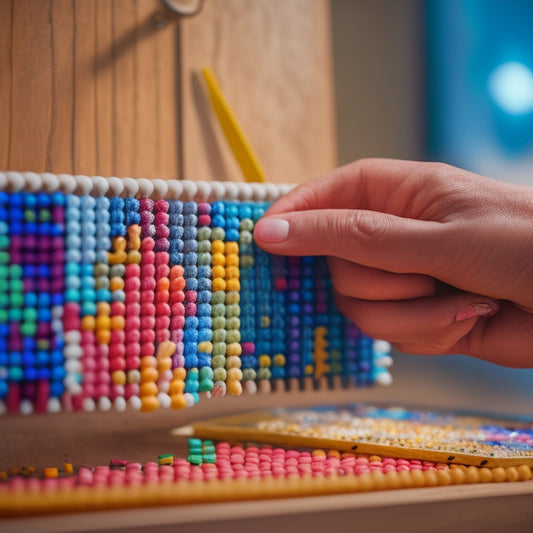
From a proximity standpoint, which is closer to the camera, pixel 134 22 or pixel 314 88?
pixel 134 22

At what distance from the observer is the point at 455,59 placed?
1.08 meters

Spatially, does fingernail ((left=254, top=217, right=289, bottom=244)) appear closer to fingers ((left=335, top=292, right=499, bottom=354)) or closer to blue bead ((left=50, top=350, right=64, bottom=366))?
fingers ((left=335, top=292, right=499, bottom=354))

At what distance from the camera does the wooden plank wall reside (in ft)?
2.10

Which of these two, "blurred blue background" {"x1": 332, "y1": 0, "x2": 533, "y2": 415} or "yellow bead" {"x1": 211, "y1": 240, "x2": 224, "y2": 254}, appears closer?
"yellow bead" {"x1": 211, "y1": 240, "x2": 224, "y2": 254}

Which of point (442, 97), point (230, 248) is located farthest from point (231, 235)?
point (442, 97)

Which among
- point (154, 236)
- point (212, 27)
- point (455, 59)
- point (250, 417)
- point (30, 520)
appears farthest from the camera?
point (455, 59)

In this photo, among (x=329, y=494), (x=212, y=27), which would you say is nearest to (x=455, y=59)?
(x=212, y=27)

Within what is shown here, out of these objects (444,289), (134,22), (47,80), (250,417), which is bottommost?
(250,417)

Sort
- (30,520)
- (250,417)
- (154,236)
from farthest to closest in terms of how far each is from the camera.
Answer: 1. (250,417)
2. (154,236)
3. (30,520)

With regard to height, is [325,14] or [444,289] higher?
[325,14]

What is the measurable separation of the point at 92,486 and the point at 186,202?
1.01 feet

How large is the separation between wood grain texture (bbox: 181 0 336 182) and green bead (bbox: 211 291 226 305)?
26 centimetres

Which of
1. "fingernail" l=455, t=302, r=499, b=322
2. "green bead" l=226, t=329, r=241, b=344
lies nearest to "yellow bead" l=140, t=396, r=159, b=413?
"green bead" l=226, t=329, r=241, b=344

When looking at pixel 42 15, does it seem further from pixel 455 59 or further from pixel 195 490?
pixel 455 59
